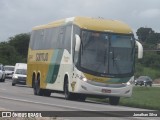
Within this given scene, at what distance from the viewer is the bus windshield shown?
2898 centimetres

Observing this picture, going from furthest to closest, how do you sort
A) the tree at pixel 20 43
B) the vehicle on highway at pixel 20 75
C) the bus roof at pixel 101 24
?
1. the tree at pixel 20 43
2. the vehicle on highway at pixel 20 75
3. the bus roof at pixel 101 24

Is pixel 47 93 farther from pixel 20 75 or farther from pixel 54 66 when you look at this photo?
pixel 20 75

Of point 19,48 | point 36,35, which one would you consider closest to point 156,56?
point 19,48

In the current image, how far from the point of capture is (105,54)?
2902 centimetres

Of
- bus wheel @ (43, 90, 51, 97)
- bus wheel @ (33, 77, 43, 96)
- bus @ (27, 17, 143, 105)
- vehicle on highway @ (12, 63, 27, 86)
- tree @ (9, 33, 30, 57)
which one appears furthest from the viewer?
tree @ (9, 33, 30, 57)

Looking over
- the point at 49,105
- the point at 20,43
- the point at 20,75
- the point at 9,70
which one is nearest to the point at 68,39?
the point at 49,105

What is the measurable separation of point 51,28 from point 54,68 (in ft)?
8.22

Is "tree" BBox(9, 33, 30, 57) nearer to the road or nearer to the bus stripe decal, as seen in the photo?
the bus stripe decal

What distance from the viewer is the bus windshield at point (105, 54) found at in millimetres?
28984

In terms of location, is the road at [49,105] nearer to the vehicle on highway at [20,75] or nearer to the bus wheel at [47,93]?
the bus wheel at [47,93]

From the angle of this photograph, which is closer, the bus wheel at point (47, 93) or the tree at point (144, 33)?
the bus wheel at point (47, 93)

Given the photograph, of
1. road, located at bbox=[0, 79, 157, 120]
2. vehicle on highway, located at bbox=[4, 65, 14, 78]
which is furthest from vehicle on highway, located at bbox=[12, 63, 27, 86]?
road, located at bbox=[0, 79, 157, 120]

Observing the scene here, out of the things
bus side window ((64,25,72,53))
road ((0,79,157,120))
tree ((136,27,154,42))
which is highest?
tree ((136,27,154,42))

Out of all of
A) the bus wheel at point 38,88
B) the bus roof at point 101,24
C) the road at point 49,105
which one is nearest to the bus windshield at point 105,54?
the bus roof at point 101,24
